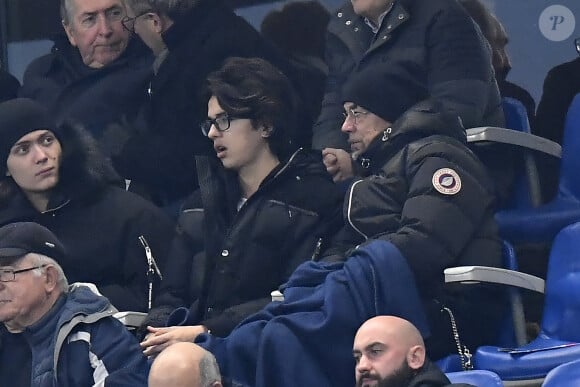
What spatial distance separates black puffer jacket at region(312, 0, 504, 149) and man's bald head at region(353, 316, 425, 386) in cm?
128

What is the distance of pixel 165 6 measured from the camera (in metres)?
7.92

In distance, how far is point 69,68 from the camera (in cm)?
834

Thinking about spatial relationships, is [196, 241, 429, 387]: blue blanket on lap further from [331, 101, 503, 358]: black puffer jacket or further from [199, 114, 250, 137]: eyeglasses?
[199, 114, 250, 137]: eyeglasses

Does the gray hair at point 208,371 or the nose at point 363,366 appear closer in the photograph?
the nose at point 363,366

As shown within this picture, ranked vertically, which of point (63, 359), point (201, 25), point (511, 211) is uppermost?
point (201, 25)

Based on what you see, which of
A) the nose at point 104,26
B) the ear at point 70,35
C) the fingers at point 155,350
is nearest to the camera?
the fingers at point 155,350

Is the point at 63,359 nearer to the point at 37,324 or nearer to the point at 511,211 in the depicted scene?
the point at 37,324

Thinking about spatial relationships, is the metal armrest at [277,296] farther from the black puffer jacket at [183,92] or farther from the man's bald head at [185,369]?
the black puffer jacket at [183,92]

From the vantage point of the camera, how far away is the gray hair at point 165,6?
782 cm

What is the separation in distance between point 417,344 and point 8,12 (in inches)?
144

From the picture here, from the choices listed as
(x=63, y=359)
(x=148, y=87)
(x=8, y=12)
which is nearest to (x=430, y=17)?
(x=148, y=87)

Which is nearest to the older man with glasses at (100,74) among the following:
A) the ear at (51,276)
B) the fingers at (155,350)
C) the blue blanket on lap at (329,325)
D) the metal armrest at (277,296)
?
the ear at (51,276)

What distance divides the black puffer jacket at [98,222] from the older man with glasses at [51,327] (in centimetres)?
38

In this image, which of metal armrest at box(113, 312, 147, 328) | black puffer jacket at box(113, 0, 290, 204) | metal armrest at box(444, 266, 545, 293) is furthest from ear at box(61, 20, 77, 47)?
metal armrest at box(444, 266, 545, 293)
